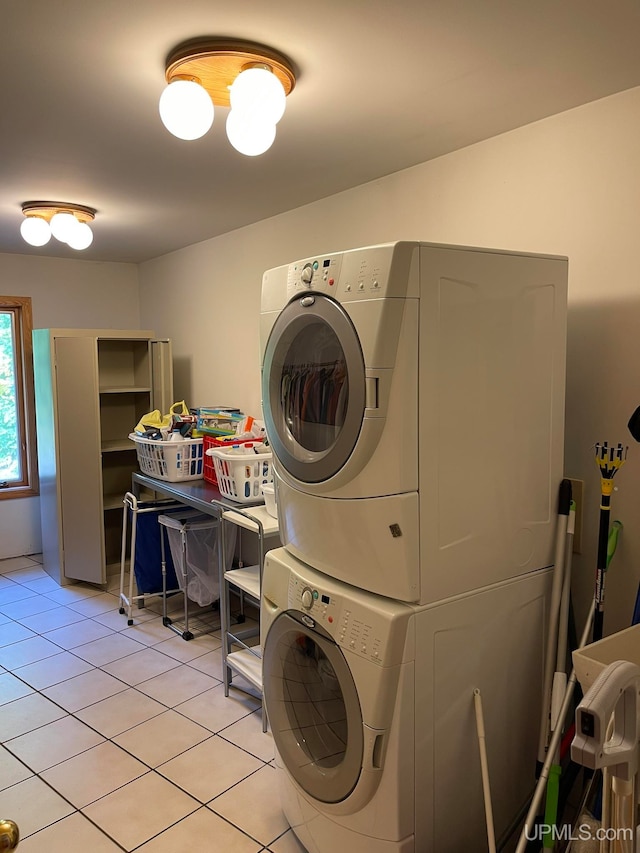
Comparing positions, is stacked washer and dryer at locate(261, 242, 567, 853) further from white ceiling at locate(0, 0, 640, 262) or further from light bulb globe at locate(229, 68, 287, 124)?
white ceiling at locate(0, 0, 640, 262)

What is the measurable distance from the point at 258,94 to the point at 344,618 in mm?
1390

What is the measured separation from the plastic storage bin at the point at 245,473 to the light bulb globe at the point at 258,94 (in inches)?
60.4

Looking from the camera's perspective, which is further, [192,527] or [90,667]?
[192,527]

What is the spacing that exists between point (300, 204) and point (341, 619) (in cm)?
224

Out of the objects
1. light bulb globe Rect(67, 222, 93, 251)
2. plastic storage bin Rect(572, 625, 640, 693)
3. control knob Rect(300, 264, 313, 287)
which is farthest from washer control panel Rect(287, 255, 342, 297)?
light bulb globe Rect(67, 222, 93, 251)

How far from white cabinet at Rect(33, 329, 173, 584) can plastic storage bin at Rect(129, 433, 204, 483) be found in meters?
0.75

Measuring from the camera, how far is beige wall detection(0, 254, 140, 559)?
4599 millimetres

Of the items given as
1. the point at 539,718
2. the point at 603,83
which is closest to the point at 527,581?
the point at 539,718

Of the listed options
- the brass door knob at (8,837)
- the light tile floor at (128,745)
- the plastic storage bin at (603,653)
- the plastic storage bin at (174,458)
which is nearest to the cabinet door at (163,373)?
the plastic storage bin at (174,458)

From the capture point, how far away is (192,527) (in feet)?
11.1

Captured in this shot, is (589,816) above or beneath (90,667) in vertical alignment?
above

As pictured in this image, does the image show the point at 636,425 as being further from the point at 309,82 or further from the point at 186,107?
the point at 186,107

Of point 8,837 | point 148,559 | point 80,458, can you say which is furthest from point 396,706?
point 80,458

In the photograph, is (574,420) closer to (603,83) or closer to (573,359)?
(573,359)
